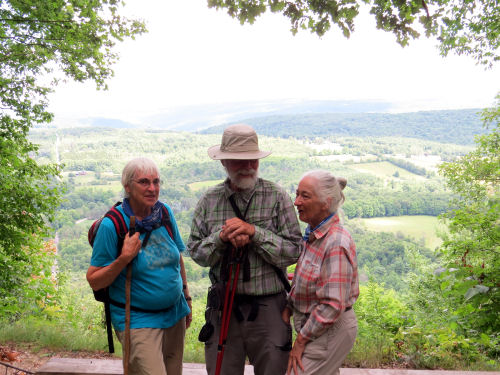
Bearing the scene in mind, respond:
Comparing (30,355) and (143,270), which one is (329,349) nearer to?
(143,270)

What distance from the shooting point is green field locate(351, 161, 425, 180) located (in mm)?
81356

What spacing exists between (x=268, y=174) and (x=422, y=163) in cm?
4187

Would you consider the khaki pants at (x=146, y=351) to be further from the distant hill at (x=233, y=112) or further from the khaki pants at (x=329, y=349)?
the distant hill at (x=233, y=112)

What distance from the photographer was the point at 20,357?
151 inches

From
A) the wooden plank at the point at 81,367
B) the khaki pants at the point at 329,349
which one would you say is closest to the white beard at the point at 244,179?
the khaki pants at the point at 329,349

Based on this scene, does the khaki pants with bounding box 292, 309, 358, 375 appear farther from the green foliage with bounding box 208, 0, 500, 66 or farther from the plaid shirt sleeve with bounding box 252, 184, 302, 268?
the green foliage with bounding box 208, 0, 500, 66

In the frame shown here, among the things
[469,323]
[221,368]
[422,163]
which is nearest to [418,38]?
[469,323]

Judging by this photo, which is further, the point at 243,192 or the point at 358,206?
the point at 358,206

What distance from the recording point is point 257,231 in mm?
2062

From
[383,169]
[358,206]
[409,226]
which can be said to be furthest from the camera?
[383,169]

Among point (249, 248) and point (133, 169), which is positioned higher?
point (133, 169)

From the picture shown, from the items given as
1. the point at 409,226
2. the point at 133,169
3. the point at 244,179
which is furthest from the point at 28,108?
the point at 409,226

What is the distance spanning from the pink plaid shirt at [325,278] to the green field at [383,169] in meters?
81.7

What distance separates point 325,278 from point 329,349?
337mm
